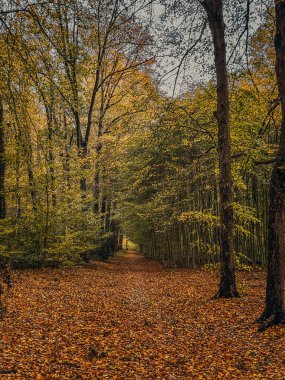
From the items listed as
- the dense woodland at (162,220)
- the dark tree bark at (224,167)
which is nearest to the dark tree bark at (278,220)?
the dense woodland at (162,220)

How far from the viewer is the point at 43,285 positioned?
1112cm

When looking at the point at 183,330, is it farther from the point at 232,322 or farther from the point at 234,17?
the point at 234,17

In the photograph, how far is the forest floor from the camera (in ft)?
14.9

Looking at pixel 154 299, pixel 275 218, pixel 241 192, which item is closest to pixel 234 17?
pixel 275 218

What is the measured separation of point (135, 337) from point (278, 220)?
3.62 metres

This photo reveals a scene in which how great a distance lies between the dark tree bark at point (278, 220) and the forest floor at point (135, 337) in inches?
18.5

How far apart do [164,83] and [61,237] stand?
8849 millimetres

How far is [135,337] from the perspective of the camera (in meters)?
6.14

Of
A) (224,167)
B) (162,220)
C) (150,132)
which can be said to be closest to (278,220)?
(224,167)

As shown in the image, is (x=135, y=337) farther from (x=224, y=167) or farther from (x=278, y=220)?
(x=224, y=167)

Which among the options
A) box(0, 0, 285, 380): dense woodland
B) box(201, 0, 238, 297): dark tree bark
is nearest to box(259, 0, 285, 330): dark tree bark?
box(0, 0, 285, 380): dense woodland

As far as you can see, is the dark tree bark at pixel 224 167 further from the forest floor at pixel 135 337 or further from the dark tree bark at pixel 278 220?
the dark tree bark at pixel 278 220

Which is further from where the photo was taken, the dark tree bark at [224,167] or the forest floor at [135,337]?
the dark tree bark at [224,167]

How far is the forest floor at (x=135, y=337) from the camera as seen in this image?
4.54 m
